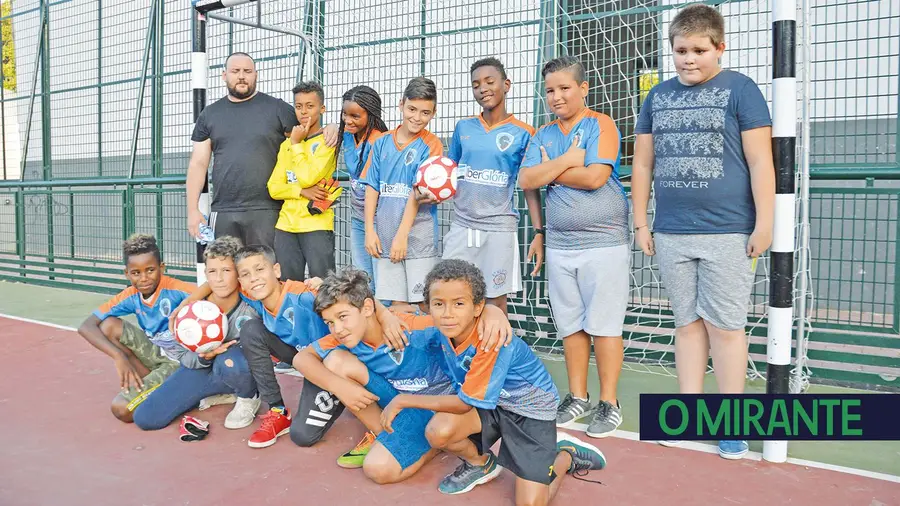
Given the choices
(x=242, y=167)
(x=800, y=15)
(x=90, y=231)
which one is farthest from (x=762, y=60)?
(x=90, y=231)

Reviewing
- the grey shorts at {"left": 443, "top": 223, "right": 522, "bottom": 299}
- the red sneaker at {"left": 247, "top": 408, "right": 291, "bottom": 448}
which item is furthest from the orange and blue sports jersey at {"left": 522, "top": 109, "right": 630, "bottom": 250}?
the red sneaker at {"left": 247, "top": 408, "right": 291, "bottom": 448}

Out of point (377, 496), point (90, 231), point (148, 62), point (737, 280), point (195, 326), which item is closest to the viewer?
point (377, 496)

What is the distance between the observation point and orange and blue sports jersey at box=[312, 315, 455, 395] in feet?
9.29

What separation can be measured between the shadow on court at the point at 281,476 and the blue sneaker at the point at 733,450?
0.04m

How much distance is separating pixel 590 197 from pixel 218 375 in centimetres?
200

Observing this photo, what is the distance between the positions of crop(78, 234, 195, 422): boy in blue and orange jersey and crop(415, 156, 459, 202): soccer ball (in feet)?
4.77

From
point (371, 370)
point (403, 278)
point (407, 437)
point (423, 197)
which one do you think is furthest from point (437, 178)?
point (407, 437)

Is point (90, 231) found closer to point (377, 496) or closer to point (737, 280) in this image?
point (377, 496)

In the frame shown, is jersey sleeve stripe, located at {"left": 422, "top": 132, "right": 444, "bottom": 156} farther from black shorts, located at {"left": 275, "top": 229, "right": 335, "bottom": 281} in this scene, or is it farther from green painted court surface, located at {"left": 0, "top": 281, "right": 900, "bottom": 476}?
green painted court surface, located at {"left": 0, "top": 281, "right": 900, "bottom": 476}

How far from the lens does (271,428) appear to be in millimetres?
3135

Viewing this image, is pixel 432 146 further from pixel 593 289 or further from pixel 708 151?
pixel 708 151

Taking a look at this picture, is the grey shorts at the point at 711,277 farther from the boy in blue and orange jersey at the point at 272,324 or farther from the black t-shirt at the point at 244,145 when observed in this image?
the black t-shirt at the point at 244,145

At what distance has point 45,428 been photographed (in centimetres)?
331

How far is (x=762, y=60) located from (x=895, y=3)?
0.74 m
